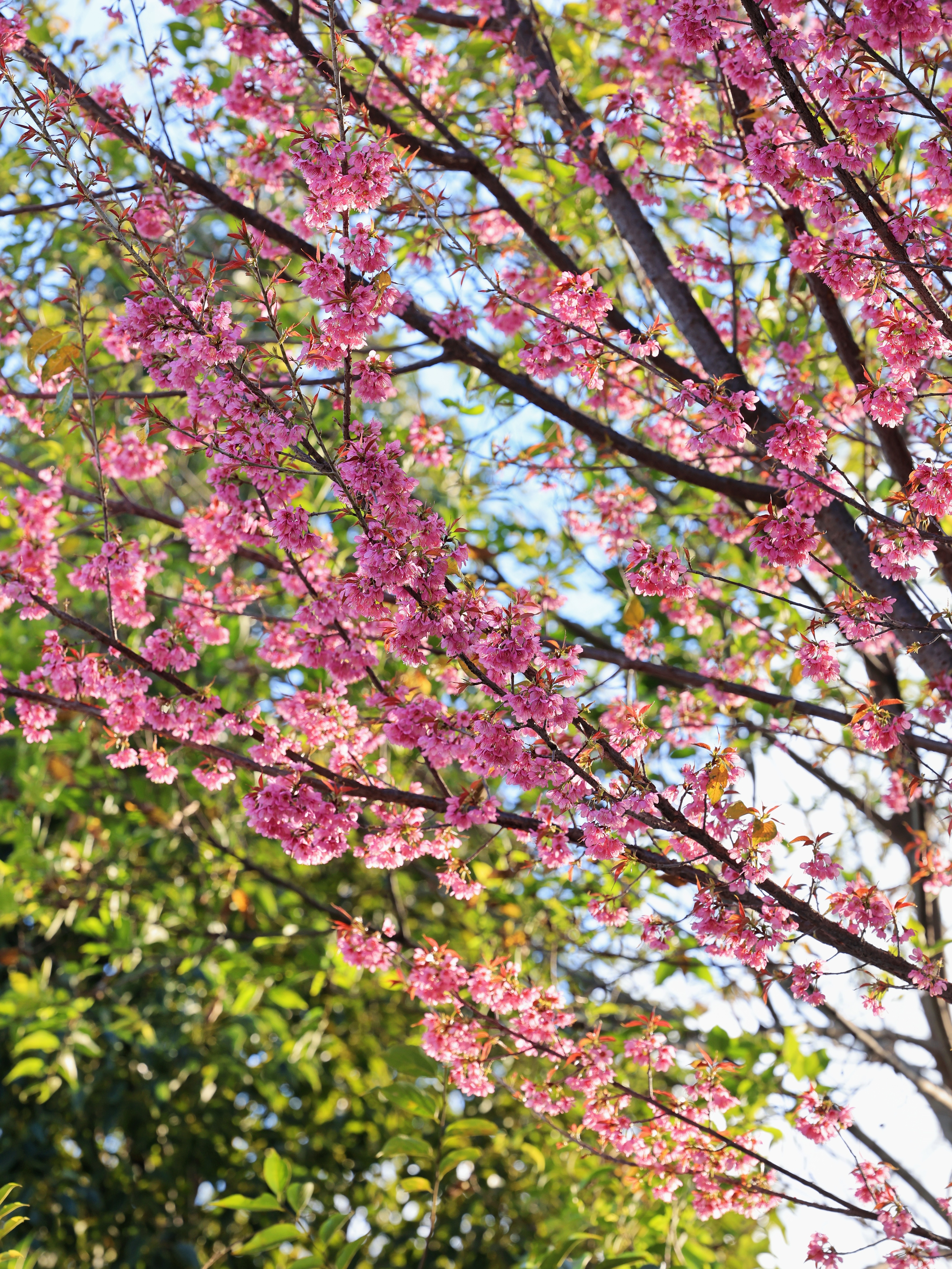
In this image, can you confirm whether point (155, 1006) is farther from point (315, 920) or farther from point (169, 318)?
point (169, 318)

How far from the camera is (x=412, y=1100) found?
2457 mm

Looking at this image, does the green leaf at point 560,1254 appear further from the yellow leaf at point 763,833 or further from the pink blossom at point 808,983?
the yellow leaf at point 763,833

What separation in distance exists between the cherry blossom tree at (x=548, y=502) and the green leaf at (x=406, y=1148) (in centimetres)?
21

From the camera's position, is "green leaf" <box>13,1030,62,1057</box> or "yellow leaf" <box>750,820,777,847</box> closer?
"yellow leaf" <box>750,820,777,847</box>

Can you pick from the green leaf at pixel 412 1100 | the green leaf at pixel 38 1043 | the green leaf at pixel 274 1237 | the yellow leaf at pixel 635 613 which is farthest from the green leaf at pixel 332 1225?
the yellow leaf at pixel 635 613

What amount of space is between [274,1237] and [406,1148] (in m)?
0.34

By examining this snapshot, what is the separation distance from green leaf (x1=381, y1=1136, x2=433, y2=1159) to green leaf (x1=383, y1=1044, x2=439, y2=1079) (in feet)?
0.48

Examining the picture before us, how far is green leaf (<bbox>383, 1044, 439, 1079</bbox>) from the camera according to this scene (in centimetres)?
246

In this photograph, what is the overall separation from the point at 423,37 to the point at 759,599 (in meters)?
2.55

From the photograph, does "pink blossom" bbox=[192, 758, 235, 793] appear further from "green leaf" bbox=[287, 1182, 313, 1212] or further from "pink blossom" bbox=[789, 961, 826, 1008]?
"pink blossom" bbox=[789, 961, 826, 1008]

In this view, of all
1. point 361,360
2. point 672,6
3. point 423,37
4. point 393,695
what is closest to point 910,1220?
point 393,695

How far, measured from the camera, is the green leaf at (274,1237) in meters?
2.23

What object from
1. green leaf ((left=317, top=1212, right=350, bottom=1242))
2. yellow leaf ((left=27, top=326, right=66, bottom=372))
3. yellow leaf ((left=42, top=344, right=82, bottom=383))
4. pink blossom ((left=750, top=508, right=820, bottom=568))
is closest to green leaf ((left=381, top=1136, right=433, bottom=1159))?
green leaf ((left=317, top=1212, right=350, bottom=1242))

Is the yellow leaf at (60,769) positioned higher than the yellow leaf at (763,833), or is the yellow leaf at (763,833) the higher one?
the yellow leaf at (60,769)
